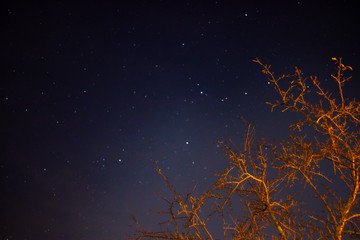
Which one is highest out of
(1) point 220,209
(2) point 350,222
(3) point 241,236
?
(1) point 220,209

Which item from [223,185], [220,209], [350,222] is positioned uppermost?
[223,185]

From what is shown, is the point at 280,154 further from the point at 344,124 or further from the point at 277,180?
the point at 344,124

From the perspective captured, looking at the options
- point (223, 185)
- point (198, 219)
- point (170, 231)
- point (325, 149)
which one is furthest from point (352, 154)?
point (170, 231)

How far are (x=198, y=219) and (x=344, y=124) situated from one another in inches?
128

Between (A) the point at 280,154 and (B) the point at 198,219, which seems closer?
(B) the point at 198,219

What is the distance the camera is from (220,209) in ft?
16.8

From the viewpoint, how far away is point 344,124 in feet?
18.4

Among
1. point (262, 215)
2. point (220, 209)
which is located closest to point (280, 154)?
point (262, 215)

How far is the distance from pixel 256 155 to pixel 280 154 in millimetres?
452

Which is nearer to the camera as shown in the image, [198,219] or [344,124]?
[198,219]

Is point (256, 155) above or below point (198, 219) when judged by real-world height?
above

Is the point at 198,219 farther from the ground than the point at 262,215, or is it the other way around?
the point at 198,219

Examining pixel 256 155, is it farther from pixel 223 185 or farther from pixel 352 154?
pixel 352 154

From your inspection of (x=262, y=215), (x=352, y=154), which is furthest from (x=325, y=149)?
(x=262, y=215)
